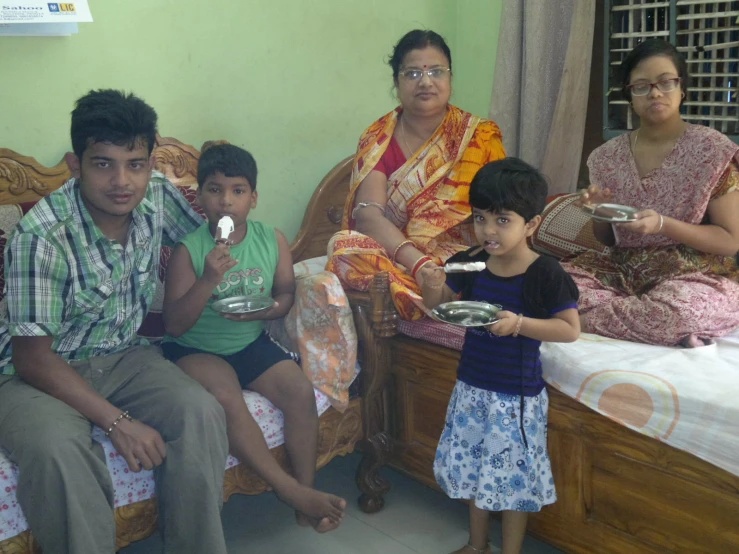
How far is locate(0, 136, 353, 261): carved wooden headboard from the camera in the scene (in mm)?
1941

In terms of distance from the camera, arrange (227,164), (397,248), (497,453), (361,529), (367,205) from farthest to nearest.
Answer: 1. (367,205)
2. (397,248)
3. (361,529)
4. (227,164)
5. (497,453)

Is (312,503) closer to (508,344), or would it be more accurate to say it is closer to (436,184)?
(508,344)

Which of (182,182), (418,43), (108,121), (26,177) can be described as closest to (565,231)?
(418,43)

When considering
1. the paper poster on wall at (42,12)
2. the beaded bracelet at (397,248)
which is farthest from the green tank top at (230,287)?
the paper poster on wall at (42,12)

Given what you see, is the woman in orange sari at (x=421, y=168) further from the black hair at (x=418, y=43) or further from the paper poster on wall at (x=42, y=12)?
the paper poster on wall at (x=42, y=12)

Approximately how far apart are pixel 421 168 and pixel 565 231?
45 centimetres

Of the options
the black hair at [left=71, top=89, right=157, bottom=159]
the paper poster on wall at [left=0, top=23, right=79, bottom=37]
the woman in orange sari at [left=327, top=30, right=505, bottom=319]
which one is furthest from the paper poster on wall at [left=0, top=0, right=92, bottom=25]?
the woman in orange sari at [left=327, top=30, right=505, bottom=319]

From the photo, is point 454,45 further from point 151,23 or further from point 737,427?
point 737,427

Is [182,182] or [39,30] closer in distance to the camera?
[39,30]

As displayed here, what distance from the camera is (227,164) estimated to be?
1.78 metres

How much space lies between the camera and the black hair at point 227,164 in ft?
5.85

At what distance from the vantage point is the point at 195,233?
1847mm

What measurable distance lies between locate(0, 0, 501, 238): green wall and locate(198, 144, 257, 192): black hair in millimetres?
562

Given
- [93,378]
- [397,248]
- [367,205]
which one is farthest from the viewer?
[367,205]
